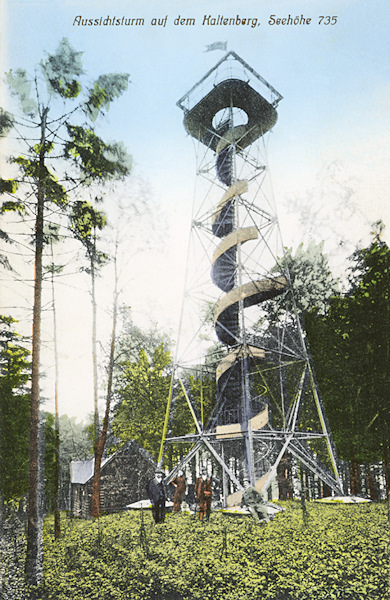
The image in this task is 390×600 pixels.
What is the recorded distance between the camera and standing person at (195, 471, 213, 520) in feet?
22.4

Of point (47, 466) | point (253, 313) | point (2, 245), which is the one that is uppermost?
point (2, 245)

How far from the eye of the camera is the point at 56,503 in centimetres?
576

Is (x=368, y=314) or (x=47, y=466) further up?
(x=368, y=314)

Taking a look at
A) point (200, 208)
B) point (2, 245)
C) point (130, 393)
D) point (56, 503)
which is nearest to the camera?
point (56, 503)

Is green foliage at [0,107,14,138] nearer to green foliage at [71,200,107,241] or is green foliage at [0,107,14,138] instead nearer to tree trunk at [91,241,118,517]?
green foliage at [71,200,107,241]

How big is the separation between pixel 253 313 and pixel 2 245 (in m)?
4.40

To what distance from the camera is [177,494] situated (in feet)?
22.8

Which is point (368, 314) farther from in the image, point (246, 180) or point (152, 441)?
point (152, 441)

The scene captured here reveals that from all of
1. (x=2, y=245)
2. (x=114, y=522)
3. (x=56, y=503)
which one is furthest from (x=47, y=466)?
(x=2, y=245)

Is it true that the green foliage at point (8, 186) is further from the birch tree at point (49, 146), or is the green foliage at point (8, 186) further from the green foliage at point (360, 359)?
the green foliage at point (360, 359)

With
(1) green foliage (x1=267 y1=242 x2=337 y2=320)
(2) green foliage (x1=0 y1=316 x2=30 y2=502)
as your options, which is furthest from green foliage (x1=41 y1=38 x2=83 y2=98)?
(1) green foliage (x1=267 y1=242 x2=337 y2=320)

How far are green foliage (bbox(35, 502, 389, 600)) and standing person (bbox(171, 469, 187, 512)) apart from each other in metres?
0.40

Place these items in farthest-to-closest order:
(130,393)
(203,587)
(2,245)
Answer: (130,393), (2,245), (203,587)

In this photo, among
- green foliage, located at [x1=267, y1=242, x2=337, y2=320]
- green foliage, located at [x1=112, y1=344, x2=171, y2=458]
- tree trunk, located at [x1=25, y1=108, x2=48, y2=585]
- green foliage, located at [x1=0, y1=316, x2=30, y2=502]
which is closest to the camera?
tree trunk, located at [x1=25, y1=108, x2=48, y2=585]
